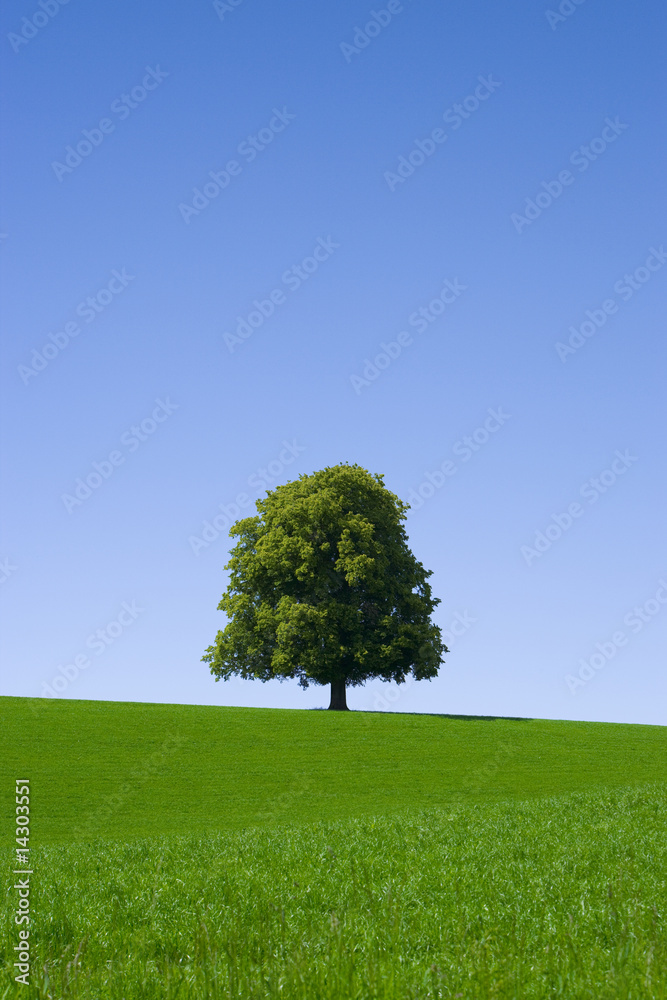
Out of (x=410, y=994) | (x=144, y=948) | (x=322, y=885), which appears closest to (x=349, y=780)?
(x=322, y=885)

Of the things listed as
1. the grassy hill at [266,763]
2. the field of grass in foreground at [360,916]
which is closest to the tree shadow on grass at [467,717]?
the grassy hill at [266,763]

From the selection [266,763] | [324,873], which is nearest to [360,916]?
[324,873]

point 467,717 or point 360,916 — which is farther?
point 467,717

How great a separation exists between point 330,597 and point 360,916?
34.2 m

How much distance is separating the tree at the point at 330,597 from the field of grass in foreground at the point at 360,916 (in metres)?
25.6

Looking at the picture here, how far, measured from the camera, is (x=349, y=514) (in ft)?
145

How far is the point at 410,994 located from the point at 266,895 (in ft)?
14.0

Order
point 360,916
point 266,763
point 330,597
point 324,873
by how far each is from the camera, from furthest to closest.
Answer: point 330,597 → point 266,763 → point 324,873 → point 360,916

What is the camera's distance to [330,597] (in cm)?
4228

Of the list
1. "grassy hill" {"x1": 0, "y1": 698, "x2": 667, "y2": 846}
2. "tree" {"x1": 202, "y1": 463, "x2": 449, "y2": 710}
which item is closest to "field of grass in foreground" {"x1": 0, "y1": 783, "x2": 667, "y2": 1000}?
"grassy hill" {"x1": 0, "y1": 698, "x2": 667, "y2": 846}

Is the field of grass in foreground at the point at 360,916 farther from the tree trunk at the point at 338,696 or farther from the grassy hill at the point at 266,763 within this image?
the tree trunk at the point at 338,696

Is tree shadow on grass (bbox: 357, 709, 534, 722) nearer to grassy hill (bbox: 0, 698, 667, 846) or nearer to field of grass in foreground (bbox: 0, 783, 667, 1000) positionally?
grassy hill (bbox: 0, 698, 667, 846)

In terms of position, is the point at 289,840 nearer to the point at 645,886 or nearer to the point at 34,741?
the point at 645,886

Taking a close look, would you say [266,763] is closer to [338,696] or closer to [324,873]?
[338,696]
